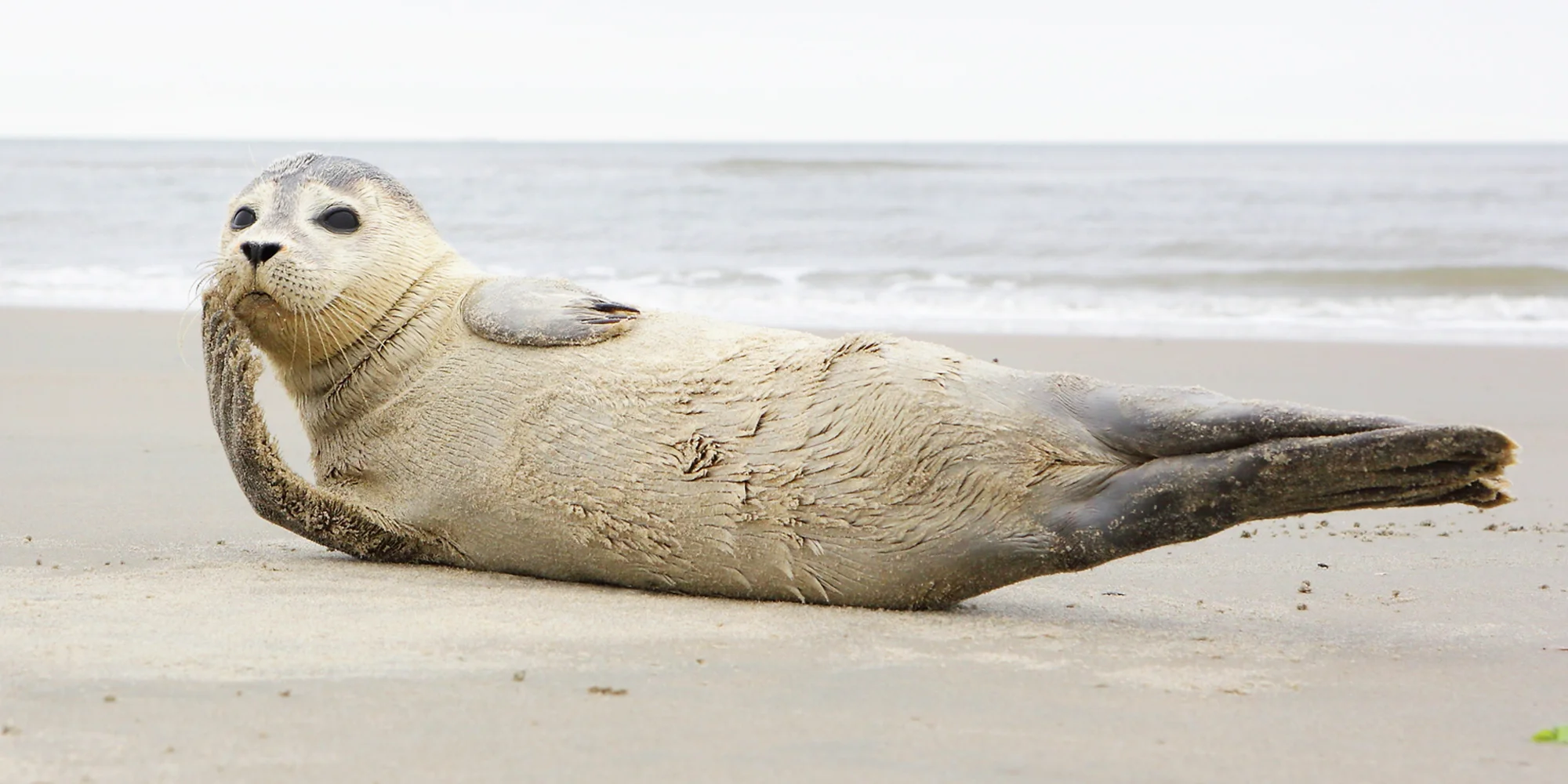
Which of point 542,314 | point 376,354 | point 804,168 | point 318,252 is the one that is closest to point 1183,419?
point 542,314

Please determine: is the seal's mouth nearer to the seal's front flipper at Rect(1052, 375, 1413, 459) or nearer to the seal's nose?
the seal's nose

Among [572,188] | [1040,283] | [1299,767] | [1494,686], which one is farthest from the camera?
[572,188]

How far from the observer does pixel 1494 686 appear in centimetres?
348

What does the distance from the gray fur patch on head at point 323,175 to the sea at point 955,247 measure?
33cm

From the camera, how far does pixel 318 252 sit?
15.1ft

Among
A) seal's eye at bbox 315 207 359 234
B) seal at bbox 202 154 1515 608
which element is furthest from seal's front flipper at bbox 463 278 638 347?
seal's eye at bbox 315 207 359 234

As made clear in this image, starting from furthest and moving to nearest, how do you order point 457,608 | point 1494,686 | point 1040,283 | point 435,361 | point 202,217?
1. point 202,217
2. point 1040,283
3. point 435,361
4. point 457,608
5. point 1494,686

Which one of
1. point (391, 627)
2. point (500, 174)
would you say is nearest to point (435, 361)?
point (391, 627)

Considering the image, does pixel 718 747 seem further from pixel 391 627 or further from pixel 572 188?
pixel 572 188

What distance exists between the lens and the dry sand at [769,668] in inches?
110

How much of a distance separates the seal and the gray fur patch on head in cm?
1

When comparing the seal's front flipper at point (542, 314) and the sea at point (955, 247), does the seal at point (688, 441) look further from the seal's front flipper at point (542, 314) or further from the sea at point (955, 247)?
the sea at point (955, 247)

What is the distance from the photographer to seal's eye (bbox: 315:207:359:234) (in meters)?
4.73

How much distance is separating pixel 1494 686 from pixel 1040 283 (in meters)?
13.5
